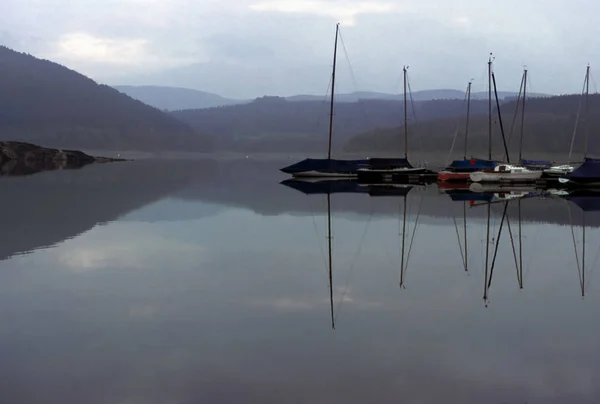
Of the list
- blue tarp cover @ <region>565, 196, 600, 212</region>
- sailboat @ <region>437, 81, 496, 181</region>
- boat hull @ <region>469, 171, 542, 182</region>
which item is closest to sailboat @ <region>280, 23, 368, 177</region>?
sailboat @ <region>437, 81, 496, 181</region>

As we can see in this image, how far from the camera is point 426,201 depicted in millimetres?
34656

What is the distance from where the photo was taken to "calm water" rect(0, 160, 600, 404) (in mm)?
7973

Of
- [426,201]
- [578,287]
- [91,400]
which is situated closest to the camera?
[91,400]

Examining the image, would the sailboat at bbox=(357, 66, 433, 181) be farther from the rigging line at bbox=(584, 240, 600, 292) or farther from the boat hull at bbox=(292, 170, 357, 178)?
the rigging line at bbox=(584, 240, 600, 292)

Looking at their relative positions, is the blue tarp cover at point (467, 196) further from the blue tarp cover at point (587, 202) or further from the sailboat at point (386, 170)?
the sailboat at point (386, 170)

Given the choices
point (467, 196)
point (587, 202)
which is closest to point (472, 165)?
point (467, 196)

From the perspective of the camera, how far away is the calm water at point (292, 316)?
7.97m

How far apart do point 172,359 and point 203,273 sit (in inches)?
233

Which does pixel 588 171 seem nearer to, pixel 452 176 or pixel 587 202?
pixel 587 202

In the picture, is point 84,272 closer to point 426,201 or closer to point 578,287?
point 578,287

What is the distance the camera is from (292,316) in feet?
36.1

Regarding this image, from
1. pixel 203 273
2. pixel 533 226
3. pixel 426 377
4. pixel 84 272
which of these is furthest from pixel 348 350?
pixel 533 226

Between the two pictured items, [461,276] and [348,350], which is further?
[461,276]

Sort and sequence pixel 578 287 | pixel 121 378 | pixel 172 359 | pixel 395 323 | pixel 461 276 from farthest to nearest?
1. pixel 461 276
2. pixel 578 287
3. pixel 395 323
4. pixel 172 359
5. pixel 121 378
